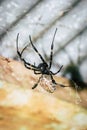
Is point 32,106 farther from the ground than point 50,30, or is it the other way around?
point 50,30

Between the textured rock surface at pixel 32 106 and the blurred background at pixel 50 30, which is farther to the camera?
the blurred background at pixel 50 30

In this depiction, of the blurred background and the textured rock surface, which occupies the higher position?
the blurred background

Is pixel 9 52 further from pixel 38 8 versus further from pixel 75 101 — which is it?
pixel 75 101

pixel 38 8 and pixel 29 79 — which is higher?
pixel 38 8

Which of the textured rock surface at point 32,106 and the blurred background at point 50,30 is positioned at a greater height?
the blurred background at point 50,30

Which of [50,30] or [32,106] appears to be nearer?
[32,106]

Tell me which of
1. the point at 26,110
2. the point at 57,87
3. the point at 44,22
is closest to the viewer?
the point at 26,110

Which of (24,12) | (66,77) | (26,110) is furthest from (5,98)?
(24,12)

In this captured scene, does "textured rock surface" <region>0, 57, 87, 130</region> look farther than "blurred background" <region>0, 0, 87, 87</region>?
No
